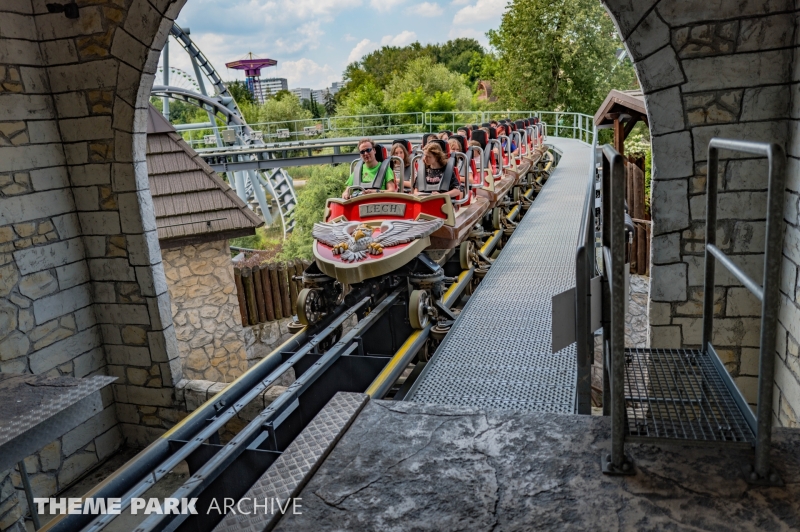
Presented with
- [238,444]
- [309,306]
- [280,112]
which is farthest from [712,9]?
[280,112]

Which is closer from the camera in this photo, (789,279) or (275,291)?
(789,279)

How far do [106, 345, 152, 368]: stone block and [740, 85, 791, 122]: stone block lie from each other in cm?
437

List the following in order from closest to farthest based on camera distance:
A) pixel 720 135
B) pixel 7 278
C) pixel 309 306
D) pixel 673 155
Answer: pixel 720 135, pixel 673 155, pixel 7 278, pixel 309 306

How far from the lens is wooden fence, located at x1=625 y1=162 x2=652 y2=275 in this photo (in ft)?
30.6

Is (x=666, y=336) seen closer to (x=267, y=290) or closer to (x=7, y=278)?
(x=7, y=278)

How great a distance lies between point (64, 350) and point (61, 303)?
355 mm

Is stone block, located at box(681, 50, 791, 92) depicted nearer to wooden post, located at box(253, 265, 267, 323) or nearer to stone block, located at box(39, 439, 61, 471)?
stone block, located at box(39, 439, 61, 471)

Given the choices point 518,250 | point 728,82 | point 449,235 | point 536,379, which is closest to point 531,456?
point 536,379

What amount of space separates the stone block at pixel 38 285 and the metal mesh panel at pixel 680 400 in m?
3.99

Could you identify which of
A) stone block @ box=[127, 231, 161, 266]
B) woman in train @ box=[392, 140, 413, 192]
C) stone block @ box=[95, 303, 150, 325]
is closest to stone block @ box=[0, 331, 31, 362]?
stone block @ box=[95, 303, 150, 325]

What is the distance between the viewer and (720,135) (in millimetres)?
3268

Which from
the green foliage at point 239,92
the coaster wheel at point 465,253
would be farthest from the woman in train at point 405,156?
the green foliage at point 239,92

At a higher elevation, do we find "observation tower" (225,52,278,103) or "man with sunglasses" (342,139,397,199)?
"observation tower" (225,52,278,103)

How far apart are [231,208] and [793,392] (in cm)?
535
